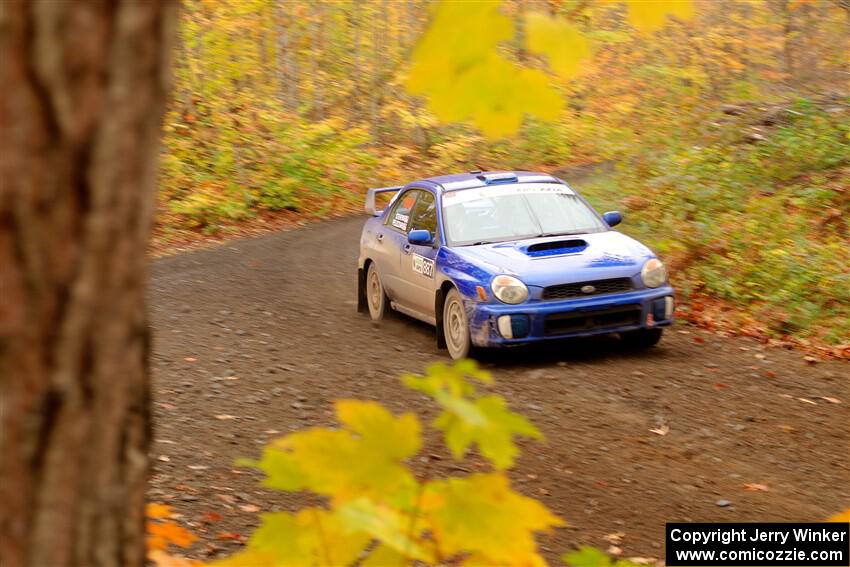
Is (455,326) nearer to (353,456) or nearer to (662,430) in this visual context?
(662,430)

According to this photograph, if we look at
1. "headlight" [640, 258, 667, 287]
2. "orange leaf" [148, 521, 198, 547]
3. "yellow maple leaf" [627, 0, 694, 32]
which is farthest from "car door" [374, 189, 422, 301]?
"yellow maple leaf" [627, 0, 694, 32]

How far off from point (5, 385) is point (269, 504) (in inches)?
178

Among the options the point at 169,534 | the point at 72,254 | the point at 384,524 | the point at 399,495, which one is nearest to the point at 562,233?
the point at 169,534

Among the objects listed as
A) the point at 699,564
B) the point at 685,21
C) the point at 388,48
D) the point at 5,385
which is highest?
the point at 685,21

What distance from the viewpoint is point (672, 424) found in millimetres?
7742

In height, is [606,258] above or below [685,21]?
below

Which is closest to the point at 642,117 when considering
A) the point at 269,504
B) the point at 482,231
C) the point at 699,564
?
the point at 482,231

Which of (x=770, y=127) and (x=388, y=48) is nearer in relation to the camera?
(x=770, y=127)

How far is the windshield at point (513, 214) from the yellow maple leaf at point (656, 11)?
7716 mm

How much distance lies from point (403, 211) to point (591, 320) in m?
3.00

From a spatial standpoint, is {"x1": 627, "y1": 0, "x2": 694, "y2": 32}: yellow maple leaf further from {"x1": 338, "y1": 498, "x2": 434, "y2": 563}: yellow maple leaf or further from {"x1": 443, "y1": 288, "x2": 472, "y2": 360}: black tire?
{"x1": 443, "y1": 288, "x2": 472, "y2": 360}: black tire

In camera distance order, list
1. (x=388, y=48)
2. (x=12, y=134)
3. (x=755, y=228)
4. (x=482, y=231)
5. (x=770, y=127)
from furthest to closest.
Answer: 1. (x=388, y=48)
2. (x=770, y=127)
3. (x=755, y=228)
4. (x=482, y=231)
5. (x=12, y=134)

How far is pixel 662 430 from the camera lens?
24.9 feet

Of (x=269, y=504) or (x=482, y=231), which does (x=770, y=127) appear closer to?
(x=482, y=231)
